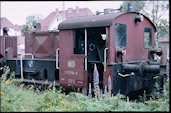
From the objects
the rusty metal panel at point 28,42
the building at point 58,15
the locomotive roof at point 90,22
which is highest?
the building at point 58,15

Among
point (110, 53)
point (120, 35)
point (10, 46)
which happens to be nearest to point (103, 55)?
point (120, 35)

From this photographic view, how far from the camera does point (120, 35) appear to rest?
24.1 ft

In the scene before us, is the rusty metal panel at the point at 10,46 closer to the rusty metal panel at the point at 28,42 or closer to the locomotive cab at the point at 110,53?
the rusty metal panel at the point at 28,42

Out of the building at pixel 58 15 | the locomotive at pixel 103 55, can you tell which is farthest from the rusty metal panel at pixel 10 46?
the building at pixel 58 15

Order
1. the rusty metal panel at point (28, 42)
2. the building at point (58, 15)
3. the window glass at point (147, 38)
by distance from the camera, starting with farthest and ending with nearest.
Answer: the building at point (58, 15) < the rusty metal panel at point (28, 42) < the window glass at point (147, 38)

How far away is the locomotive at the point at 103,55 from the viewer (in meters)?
6.92

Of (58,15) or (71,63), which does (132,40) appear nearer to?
(71,63)

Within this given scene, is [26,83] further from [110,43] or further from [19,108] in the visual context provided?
[19,108]

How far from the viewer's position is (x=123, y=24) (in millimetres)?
7457

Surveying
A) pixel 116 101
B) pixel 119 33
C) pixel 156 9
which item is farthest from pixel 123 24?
Answer: pixel 156 9

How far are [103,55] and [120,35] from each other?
1.15 meters

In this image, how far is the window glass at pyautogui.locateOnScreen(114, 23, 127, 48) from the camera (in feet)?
23.3

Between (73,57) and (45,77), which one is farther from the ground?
(73,57)

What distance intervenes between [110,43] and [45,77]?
335 cm
